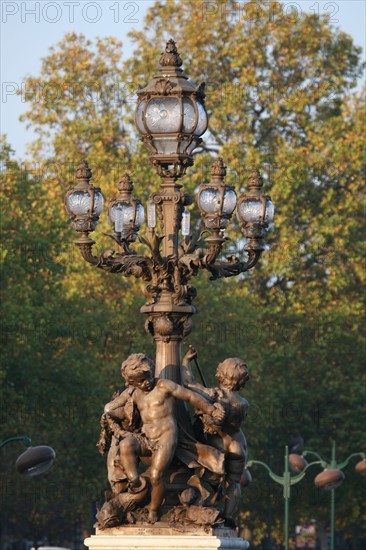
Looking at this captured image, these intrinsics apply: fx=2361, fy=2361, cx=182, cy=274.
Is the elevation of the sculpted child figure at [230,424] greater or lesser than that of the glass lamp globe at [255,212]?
lesser

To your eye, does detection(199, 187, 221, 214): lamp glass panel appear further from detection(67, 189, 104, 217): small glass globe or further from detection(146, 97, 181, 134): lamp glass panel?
detection(67, 189, 104, 217): small glass globe

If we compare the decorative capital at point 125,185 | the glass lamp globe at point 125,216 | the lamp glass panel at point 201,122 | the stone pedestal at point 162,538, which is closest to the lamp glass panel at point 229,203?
the lamp glass panel at point 201,122

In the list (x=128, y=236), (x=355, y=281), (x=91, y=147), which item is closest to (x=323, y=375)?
(x=355, y=281)

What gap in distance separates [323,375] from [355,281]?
3.31m

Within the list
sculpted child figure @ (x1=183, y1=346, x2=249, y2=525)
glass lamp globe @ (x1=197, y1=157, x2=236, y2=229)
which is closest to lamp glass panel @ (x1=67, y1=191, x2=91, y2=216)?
glass lamp globe @ (x1=197, y1=157, x2=236, y2=229)

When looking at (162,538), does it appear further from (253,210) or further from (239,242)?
(239,242)

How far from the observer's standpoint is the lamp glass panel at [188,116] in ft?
80.1

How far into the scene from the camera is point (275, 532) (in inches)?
2832

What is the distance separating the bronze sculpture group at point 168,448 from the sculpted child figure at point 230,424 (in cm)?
1

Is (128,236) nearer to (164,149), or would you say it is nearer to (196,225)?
(164,149)

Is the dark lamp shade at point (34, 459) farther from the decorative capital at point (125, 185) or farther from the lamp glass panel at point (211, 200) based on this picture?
the lamp glass panel at point (211, 200)

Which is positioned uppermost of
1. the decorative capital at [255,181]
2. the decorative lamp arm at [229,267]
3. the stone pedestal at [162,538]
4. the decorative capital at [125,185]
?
the decorative capital at [255,181]

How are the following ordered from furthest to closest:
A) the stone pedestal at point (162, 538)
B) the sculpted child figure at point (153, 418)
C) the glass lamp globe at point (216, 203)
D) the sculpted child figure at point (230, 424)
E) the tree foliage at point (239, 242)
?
the tree foliage at point (239, 242) → the glass lamp globe at point (216, 203) → the sculpted child figure at point (230, 424) → the sculpted child figure at point (153, 418) → the stone pedestal at point (162, 538)

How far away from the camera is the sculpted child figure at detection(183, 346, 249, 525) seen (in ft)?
77.9
